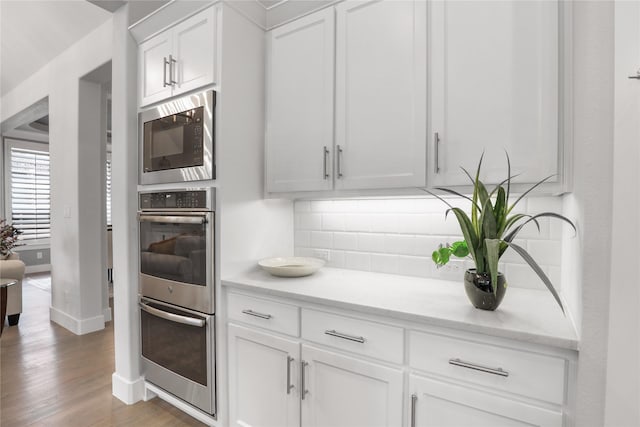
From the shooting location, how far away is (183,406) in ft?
6.36

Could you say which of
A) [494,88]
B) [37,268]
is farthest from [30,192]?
[494,88]

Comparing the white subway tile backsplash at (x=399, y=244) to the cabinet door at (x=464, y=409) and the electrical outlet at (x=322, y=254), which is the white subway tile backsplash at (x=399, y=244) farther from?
the cabinet door at (x=464, y=409)

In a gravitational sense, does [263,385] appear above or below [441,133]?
below

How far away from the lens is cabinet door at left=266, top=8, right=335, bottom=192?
69.8 inches

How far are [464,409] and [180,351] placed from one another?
1543 millimetres

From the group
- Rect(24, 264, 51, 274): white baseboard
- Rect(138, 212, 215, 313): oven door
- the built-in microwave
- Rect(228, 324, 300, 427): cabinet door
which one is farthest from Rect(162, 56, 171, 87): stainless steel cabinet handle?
Rect(24, 264, 51, 274): white baseboard

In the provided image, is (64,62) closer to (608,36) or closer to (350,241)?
(350,241)

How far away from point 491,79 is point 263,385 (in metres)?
1.76

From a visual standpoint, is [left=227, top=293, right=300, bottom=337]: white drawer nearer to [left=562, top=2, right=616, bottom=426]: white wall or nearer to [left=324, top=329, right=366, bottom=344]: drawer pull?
[left=324, top=329, right=366, bottom=344]: drawer pull

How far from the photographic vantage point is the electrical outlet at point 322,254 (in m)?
2.17

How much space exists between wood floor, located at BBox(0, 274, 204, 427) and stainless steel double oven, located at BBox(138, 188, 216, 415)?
0.23m

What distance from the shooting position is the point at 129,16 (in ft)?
6.86

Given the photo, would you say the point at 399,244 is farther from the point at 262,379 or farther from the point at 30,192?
the point at 30,192

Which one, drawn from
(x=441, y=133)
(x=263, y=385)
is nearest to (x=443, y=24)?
(x=441, y=133)
